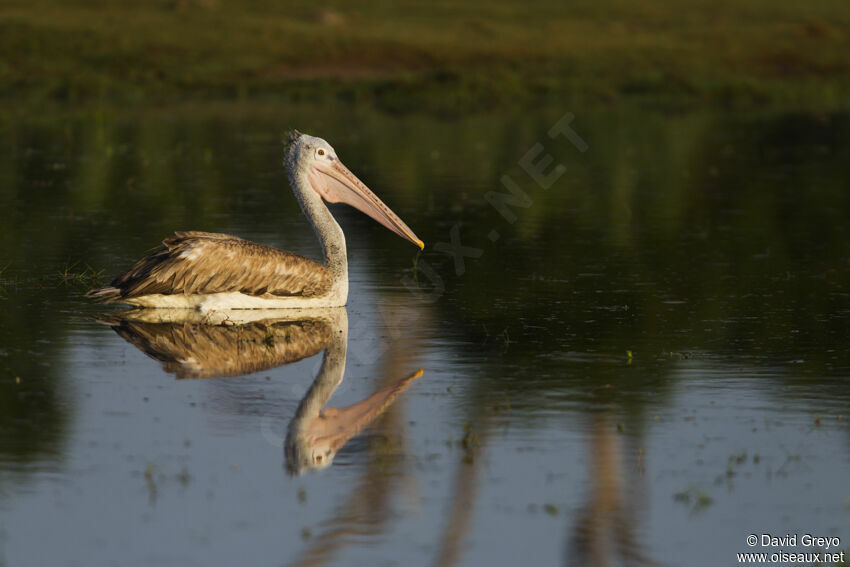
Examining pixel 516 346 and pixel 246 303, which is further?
pixel 246 303

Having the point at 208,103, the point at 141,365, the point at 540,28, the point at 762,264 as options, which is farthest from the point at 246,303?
the point at 540,28

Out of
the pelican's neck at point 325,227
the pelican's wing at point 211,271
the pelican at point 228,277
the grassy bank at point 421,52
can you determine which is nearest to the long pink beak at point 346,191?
the pelican's neck at point 325,227

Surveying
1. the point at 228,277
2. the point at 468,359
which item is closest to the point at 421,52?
the point at 228,277

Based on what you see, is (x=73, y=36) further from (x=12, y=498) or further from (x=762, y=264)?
(x=12, y=498)

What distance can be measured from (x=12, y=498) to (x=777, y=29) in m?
62.0

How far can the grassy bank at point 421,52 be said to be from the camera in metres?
48.0

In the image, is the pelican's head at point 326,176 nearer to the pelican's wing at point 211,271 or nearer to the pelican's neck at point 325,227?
the pelican's neck at point 325,227

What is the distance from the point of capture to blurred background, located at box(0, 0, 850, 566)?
7445 mm

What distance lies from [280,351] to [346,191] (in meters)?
2.74

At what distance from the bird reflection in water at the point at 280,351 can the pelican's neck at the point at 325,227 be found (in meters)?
0.39

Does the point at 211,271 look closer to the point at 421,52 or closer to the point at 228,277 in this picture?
the point at 228,277

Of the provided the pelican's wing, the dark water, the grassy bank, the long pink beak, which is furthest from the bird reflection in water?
the grassy bank

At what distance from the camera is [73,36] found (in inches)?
2185

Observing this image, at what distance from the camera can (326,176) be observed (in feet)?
44.9
